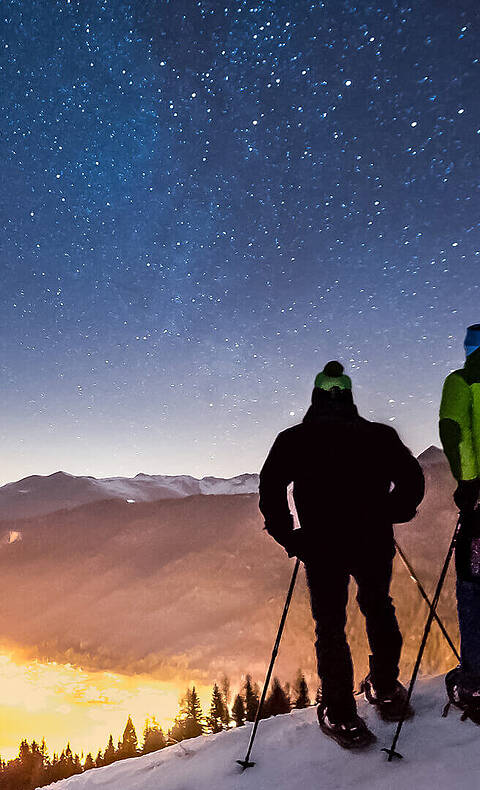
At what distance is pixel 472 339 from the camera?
3945 mm

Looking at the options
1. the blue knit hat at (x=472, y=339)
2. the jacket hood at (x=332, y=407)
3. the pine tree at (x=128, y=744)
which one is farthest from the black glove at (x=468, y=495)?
the pine tree at (x=128, y=744)

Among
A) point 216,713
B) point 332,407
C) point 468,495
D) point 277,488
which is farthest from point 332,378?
point 216,713

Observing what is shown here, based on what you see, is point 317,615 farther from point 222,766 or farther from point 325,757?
point 222,766

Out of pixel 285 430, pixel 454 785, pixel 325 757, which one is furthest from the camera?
pixel 285 430

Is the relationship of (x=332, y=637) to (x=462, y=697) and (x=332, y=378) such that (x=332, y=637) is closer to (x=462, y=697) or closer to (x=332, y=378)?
(x=462, y=697)

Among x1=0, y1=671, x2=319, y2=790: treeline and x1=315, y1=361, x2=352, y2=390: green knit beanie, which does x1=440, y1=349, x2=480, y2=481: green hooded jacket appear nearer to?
x1=315, y1=361, x2=352, y2=390: green knit beanie

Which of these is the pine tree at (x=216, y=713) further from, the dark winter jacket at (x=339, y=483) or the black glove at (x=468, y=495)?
the black glove at (x=468, y=495)

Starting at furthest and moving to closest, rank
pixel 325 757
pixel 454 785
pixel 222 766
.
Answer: pixel 222 766, pixel 325 757, pixel 454 785

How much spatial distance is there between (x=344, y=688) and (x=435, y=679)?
4.89 feet

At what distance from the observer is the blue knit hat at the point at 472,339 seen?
3.91 meters

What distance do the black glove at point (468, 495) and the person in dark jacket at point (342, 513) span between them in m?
0.28

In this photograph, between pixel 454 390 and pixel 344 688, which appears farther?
pixel 454 390

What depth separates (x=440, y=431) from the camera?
3.78 meters

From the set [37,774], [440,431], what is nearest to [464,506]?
[440,431]
